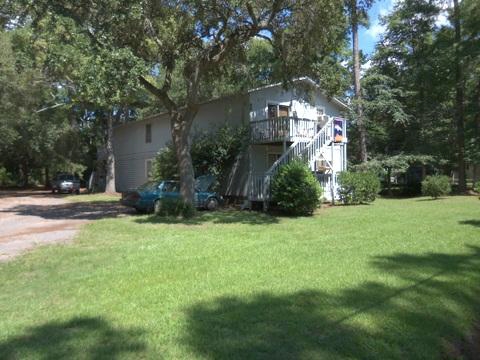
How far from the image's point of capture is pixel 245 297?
19.7 feet

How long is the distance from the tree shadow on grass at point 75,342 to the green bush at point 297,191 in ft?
39.8

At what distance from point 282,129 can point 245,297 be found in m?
16.0

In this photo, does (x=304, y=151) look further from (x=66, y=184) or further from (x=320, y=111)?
(x=66, y=184)

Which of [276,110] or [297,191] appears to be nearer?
[297,191]

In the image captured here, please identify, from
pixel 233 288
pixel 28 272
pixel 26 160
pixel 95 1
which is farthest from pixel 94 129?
pixel 233 288

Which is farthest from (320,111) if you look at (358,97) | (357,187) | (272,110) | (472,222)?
(472,222)

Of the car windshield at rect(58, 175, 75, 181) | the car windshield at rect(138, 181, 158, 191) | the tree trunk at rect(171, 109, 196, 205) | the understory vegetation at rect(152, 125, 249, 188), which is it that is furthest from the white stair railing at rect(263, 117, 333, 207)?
the car windshield at rect(58, 175, 75, 181)

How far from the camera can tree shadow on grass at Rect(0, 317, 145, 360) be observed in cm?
433

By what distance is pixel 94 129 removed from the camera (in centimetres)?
3919

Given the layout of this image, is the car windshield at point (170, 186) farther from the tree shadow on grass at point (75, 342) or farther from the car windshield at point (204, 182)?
the tree shadow on grass at point (75, 342)

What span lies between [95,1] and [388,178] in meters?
Result: 22.0

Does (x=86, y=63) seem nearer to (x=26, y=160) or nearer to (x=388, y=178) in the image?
(x=388, y=178)

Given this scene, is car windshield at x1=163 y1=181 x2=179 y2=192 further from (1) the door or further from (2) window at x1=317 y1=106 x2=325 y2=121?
(2) window at x1=317 y1=106 x2=325 y2=121

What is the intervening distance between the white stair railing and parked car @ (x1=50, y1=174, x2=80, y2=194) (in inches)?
787
